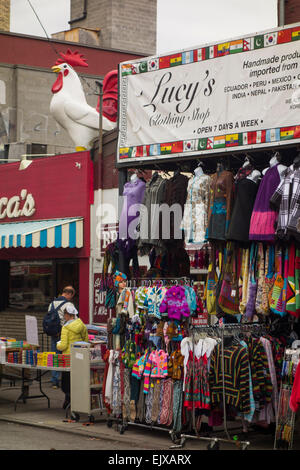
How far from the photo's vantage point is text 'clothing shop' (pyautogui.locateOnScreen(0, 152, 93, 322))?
1856cm

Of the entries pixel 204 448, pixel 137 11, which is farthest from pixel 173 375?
pixel 137 11

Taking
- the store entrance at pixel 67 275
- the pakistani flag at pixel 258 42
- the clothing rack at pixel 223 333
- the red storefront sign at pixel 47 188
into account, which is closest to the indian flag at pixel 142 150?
the pakistani flag at pixel 258 42

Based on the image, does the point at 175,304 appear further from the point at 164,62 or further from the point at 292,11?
the point at 292,11

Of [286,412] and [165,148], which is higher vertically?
[165,148]

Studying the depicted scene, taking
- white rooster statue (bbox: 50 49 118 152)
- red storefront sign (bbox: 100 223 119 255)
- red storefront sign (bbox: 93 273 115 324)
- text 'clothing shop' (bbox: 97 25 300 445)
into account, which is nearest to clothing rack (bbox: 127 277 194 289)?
text 'clothing shop' (bbox: 97 25 300 445)

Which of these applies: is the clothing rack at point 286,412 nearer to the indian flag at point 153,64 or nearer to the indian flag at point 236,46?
the indian flag at point 236,46

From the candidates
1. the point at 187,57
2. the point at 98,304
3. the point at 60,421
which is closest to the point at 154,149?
the point at 187,57

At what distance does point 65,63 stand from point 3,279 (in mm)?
5829

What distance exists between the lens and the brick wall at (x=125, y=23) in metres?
30.7

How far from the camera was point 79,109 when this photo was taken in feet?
65.5

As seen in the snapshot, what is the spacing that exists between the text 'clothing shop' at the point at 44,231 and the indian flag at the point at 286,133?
360 inches

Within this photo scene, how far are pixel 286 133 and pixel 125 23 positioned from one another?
73.4 ft

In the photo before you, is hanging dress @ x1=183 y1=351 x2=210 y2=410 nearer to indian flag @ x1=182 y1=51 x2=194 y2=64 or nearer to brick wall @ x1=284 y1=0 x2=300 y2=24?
indian flag @ x1=182 y1=51 x2=194 y2=64

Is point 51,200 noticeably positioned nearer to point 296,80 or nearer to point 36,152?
point 36,152
